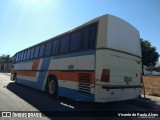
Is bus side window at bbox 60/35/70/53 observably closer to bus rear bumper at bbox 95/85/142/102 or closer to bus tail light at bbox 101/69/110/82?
bus tail light at bbox 101/69/110/82

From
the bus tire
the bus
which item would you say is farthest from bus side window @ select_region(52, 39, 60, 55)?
the bus tire

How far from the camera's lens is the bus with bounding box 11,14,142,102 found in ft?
28.8

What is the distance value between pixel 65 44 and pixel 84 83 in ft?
10.2

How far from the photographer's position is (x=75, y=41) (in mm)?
10727

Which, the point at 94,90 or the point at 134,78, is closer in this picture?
the point at 94,90

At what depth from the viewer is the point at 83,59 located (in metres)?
9.69

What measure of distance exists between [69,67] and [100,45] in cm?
251

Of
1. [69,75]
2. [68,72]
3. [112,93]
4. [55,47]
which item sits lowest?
[112,93]

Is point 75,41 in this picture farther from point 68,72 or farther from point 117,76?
point 117,76

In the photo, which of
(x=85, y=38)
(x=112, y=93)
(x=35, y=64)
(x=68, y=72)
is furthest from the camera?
(x=35, y=64)

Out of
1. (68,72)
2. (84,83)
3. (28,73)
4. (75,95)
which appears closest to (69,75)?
(68,72)

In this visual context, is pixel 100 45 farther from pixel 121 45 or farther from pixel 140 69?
pixel 140 69

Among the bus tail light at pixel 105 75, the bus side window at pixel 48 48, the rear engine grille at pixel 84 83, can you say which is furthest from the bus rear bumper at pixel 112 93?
the bus side window at pixel 48 48

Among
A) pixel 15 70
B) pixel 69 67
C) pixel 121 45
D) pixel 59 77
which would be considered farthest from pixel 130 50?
pixel 15 70
